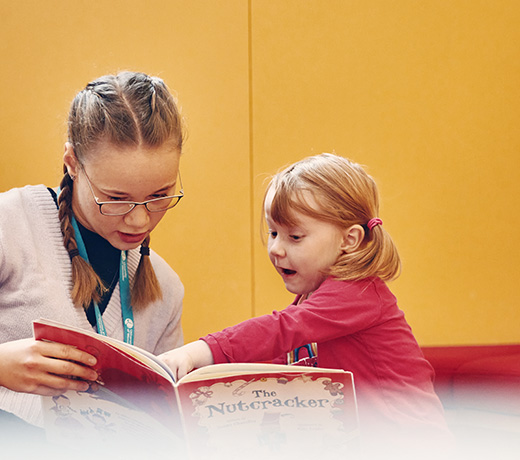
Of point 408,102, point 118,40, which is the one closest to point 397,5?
point 408,102

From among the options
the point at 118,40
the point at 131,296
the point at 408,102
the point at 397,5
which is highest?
the point at 397,5

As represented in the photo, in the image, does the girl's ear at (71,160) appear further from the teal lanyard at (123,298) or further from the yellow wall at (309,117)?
the yellow wall at (309,117)

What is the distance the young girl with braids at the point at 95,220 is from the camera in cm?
127

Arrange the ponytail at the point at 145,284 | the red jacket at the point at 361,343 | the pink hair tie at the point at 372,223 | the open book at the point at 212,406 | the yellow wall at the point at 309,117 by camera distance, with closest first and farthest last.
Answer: the open book at the point at 212,406 < the red jacket at the point at 361,343 < the pink hair tie at the point at 372,223 < the ponytail at the point at 145,284 < the yellow wall at the point at 309,117

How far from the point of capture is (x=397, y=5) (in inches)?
93.0

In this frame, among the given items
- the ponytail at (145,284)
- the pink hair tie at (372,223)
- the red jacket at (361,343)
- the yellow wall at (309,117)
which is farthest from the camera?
the yellow wall at (309,117)

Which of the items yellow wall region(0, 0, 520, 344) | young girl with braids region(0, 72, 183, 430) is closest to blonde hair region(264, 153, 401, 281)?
young girl with braids region(0, 72, 183, 430)

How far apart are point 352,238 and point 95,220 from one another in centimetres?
56

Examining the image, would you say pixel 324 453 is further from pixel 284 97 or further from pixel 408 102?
pixel 408 102

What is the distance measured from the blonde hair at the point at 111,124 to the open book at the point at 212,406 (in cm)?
39

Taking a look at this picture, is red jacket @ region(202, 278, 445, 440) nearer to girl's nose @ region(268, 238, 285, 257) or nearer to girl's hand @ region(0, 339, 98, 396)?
girl's nose @ region(268, 238, 285, 257)

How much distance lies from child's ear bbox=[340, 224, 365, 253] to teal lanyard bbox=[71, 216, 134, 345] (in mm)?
514

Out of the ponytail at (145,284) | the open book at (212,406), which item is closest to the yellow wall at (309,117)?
the ponytail at (145,284)

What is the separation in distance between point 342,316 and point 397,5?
1543 mm
